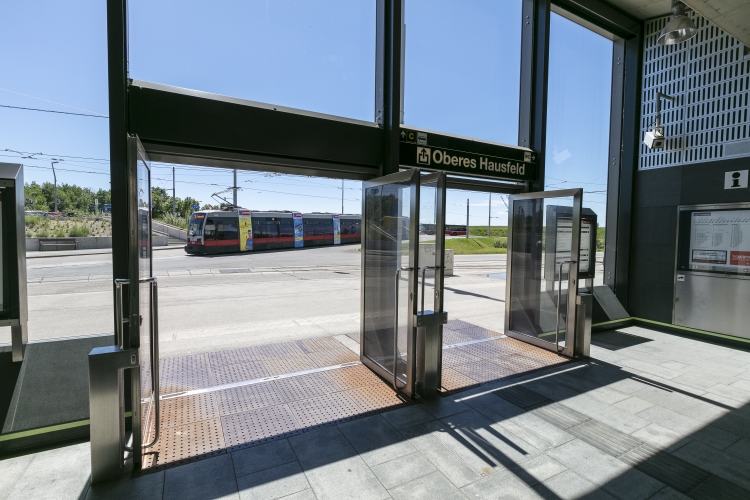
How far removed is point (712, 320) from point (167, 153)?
23.0ft

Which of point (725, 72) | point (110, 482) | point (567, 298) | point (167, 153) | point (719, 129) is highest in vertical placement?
point (725, 72)

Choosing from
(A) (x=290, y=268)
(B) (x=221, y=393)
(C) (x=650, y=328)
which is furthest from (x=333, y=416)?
(A) (x=290, y=268)

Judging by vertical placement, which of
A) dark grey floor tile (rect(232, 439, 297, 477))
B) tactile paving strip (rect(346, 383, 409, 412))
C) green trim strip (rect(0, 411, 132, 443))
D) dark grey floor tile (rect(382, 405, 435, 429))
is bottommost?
dark grey floor tile (rect(232, 439, 297, 477))

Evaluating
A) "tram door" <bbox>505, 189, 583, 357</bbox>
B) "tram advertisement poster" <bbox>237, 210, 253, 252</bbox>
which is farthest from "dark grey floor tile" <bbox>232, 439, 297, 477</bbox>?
"tram advertisement poster" <bbox>237, 210, 253, 252</bbox>

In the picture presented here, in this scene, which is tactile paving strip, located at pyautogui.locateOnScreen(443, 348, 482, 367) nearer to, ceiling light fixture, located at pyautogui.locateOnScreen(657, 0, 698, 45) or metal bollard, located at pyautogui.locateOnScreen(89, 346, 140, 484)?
metal bollard, located at pyautogui.locateOnScreen(89, 346, 140, 484)

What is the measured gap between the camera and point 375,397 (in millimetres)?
3609

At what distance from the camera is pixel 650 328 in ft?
20.2

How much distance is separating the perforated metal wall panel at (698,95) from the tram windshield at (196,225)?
18274 millimetres

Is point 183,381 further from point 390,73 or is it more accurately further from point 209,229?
point 209,229

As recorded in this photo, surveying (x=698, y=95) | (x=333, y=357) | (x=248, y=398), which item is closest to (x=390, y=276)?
(x=333, y=357)

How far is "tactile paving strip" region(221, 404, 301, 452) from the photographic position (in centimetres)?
286

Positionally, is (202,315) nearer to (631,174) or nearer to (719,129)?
(631,174)

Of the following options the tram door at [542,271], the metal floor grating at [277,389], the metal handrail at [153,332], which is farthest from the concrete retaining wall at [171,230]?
the metal handrail at [153,332]

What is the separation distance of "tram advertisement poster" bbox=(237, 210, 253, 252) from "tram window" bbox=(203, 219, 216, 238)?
1404 millimetres
